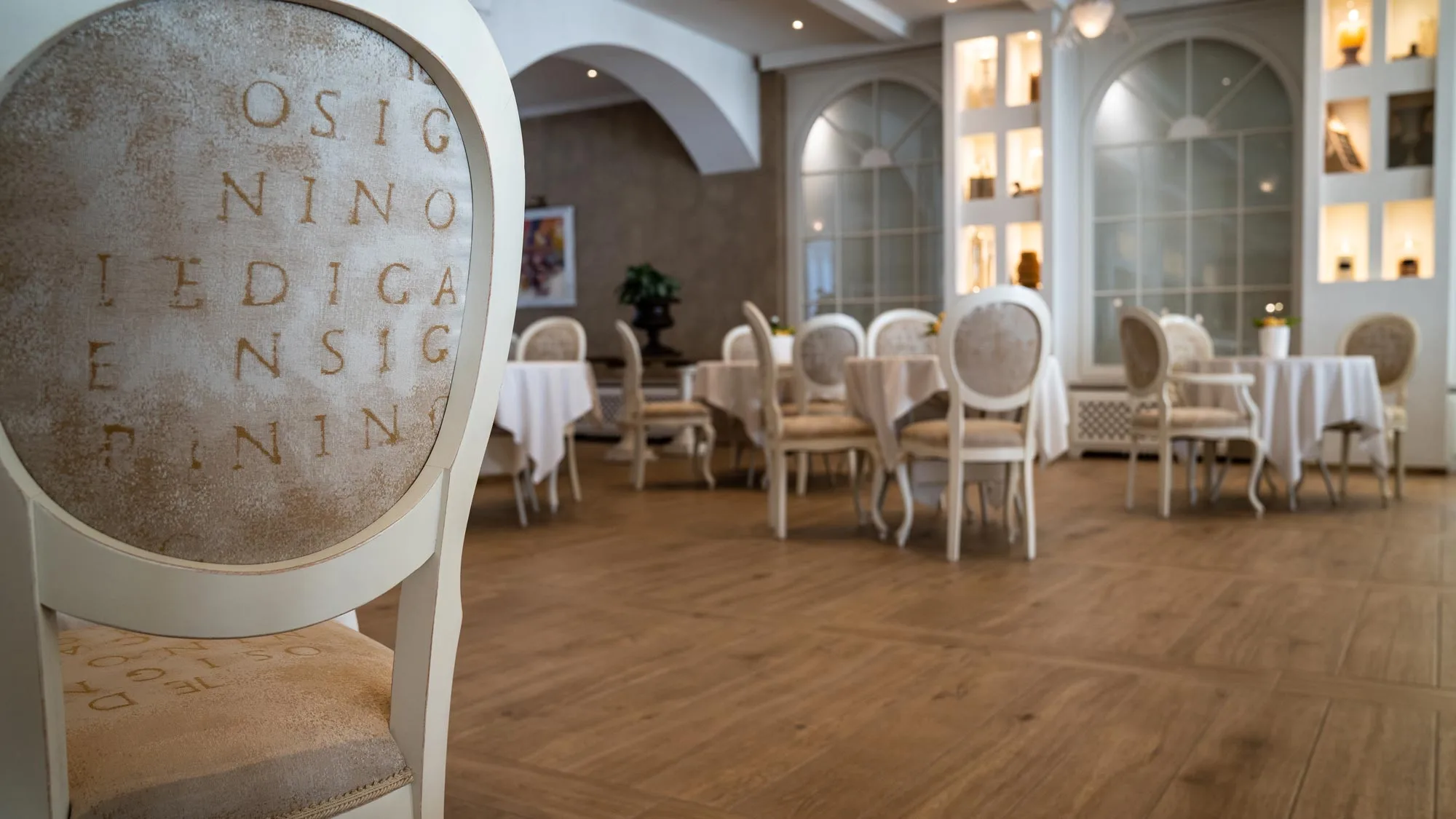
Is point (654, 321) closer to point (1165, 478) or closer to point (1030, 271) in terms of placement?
point (1030, 271)

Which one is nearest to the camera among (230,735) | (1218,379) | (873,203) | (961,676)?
(230,735)

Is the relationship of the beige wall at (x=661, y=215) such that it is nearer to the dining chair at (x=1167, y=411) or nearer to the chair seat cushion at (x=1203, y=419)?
the dining chair at (x=1167, y=411)

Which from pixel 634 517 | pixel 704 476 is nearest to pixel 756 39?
pixel 704 476

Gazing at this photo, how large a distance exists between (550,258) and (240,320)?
985 cm

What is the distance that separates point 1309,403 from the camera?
5117 mm

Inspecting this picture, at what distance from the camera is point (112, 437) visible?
0.74 metres

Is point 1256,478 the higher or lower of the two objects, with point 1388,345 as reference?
lower

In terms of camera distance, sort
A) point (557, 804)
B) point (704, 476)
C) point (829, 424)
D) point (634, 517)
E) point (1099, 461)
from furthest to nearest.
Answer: point (1099, 461), point (704, 476), point (634, 517), point (829, 424), point (557, 804)

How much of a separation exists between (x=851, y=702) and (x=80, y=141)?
2.02 m

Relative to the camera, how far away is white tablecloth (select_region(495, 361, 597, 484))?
192 inches

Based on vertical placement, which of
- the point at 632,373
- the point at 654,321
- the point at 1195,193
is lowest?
the point at 632,373

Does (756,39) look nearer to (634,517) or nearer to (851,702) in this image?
(634,517)

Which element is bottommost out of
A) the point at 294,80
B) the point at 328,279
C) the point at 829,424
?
the point at 829,424

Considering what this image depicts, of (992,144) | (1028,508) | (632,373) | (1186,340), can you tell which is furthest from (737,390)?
(992,144)
